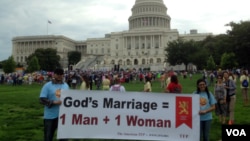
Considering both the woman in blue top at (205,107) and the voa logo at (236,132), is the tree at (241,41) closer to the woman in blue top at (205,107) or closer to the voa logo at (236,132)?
the woman in blue top at (205,107)

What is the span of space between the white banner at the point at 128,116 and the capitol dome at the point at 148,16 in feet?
408

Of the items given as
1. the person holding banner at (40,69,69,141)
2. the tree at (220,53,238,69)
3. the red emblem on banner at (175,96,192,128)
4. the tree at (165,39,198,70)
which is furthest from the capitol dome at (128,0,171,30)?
the person holding banner at (40,69,69,141)

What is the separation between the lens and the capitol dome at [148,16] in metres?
132

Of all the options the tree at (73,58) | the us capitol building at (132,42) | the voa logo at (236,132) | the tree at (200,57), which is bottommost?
the voa logo at (236,132)

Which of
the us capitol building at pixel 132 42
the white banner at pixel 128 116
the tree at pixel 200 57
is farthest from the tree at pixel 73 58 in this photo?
the white banner at pixel 128 116

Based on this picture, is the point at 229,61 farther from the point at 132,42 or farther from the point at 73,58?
the point at 73,58

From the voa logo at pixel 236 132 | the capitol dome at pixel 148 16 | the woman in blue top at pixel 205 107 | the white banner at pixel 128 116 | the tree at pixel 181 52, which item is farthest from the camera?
the capitol dome at pixel 148 16

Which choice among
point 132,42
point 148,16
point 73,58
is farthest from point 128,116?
point 148,16

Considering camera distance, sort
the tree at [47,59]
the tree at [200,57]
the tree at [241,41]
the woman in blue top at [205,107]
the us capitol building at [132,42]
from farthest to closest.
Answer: the us capitol building at [132,42] → the tree at [47,59] → the tree at [200,57] → the tree at [241,41] → the woman in blue top at [205,107]

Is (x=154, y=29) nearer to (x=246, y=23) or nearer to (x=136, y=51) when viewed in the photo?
(x=136, y=51)

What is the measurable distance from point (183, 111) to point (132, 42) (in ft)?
402

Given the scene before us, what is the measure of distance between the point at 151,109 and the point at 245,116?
6.98m

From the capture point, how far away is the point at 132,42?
12862 cm

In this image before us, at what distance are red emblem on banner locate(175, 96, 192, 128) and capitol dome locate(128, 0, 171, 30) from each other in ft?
408
